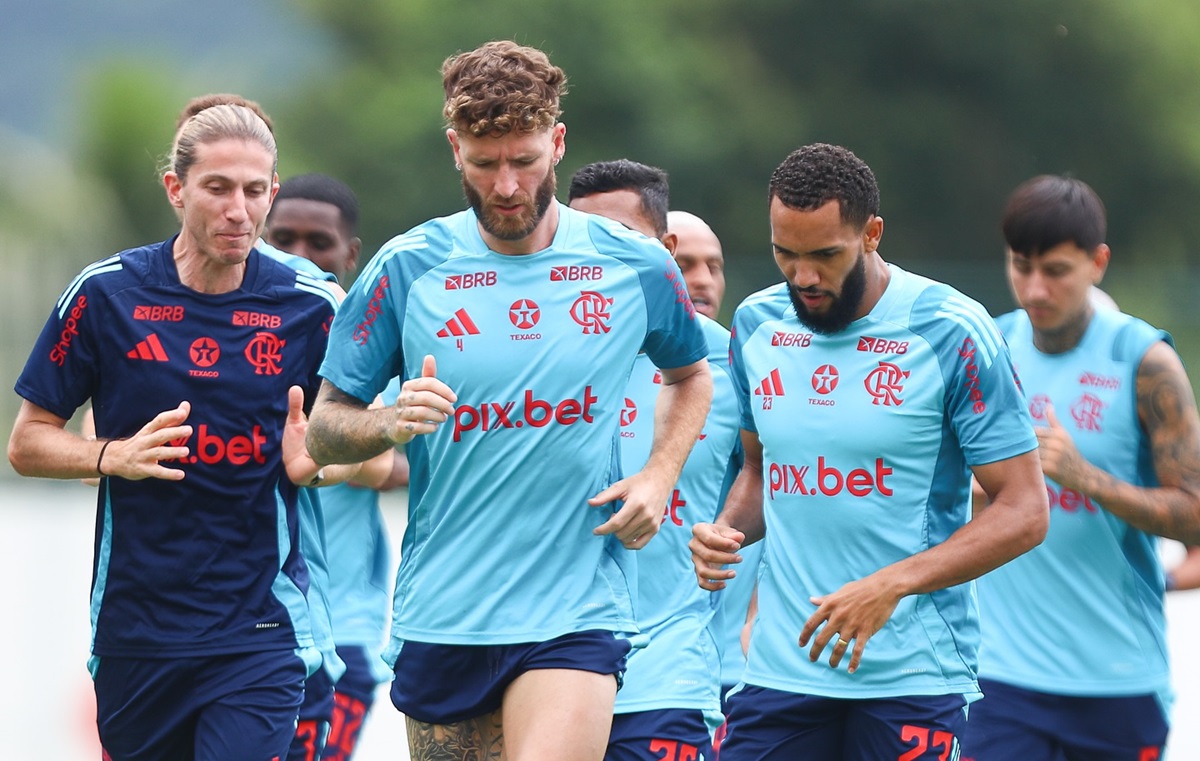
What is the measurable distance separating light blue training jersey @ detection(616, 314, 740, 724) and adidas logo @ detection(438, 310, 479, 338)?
1049 mm

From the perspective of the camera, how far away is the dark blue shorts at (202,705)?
5.30 m

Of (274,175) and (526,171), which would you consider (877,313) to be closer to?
(526,171)

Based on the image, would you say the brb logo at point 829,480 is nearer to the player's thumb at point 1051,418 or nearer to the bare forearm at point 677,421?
the bare forearm at point 677,421

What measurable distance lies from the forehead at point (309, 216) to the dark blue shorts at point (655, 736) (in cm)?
274

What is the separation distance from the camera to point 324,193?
7.43m

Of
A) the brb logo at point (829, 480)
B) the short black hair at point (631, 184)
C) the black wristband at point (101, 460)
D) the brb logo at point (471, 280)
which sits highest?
the short black hair at point (631, 184)

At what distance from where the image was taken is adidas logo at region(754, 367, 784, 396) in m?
5.23

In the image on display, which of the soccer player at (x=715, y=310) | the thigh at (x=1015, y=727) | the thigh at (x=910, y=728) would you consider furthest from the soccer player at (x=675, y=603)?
the thigh at (x=1015, y=727)

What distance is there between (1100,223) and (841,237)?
61.2 inches

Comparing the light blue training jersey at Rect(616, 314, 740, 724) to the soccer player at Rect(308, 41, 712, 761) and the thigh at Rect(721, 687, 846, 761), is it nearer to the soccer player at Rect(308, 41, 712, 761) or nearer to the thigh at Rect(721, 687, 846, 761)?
the thigh at Rect(721, 687, 846, 761)

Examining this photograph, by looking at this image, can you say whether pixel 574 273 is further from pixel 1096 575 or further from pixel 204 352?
pixel 1096 575

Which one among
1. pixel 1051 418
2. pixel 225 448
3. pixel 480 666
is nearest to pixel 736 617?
pixel 1051 418

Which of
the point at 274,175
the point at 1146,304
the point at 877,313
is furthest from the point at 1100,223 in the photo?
the point at 1146,304

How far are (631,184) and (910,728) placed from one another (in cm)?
247
